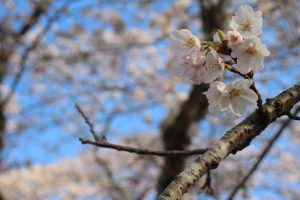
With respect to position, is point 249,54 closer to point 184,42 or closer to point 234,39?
point 234,39

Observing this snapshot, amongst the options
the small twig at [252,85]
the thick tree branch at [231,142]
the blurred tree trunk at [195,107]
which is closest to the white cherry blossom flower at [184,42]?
the small twig at [252,85]

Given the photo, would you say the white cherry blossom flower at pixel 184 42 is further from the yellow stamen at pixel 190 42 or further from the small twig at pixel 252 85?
the small twig at pixel 252 85

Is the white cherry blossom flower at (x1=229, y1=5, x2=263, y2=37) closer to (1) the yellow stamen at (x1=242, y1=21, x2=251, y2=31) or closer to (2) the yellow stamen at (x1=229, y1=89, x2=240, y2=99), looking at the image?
(1) the yellow stamen at (x1=242, y1=21, x2=251, y2=31)

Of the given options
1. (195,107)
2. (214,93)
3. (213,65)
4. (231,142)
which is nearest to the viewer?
(231,142)

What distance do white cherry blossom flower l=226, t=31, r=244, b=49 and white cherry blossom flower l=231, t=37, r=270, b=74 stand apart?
12 millimetres

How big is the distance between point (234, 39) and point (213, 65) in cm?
9

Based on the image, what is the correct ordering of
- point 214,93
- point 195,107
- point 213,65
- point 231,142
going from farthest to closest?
point 195,107, point 214,93, point 213,65, point 231,142

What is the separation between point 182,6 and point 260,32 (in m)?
8.71

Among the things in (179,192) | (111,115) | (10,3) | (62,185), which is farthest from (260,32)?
(62,185)

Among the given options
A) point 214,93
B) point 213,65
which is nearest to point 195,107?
point 214,93

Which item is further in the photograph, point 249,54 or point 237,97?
point 237,97

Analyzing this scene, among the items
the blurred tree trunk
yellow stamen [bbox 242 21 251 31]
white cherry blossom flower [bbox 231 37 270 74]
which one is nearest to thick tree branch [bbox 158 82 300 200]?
white cherry blossom flower [bbox 231 37 270 74]

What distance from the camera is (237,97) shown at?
4.65 feet

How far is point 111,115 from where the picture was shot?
826cm
